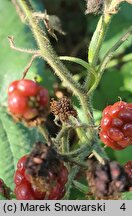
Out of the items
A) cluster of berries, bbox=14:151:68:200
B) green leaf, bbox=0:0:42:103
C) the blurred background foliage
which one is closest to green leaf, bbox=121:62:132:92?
the blurred background foliage

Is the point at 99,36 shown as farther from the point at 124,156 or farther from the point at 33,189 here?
the point at 124,156

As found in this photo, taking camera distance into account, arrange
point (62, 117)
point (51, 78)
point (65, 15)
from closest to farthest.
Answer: point (62, 117) < point (51, 78) < point (65, 15)

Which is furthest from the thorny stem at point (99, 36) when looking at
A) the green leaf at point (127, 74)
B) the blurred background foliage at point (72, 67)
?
the green leaf at point (127, 74)

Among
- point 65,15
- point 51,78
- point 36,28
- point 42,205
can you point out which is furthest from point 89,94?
point 65,15

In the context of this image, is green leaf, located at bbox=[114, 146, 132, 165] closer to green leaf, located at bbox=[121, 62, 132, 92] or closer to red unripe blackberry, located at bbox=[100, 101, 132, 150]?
green leaf, located at bbox=[121, 62, 132, 92]

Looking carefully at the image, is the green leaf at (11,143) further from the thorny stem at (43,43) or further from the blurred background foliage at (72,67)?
the thorny stem at (43,43)

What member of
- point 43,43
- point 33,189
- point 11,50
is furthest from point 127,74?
point 33,189

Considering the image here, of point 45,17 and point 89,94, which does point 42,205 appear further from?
point 45,17
